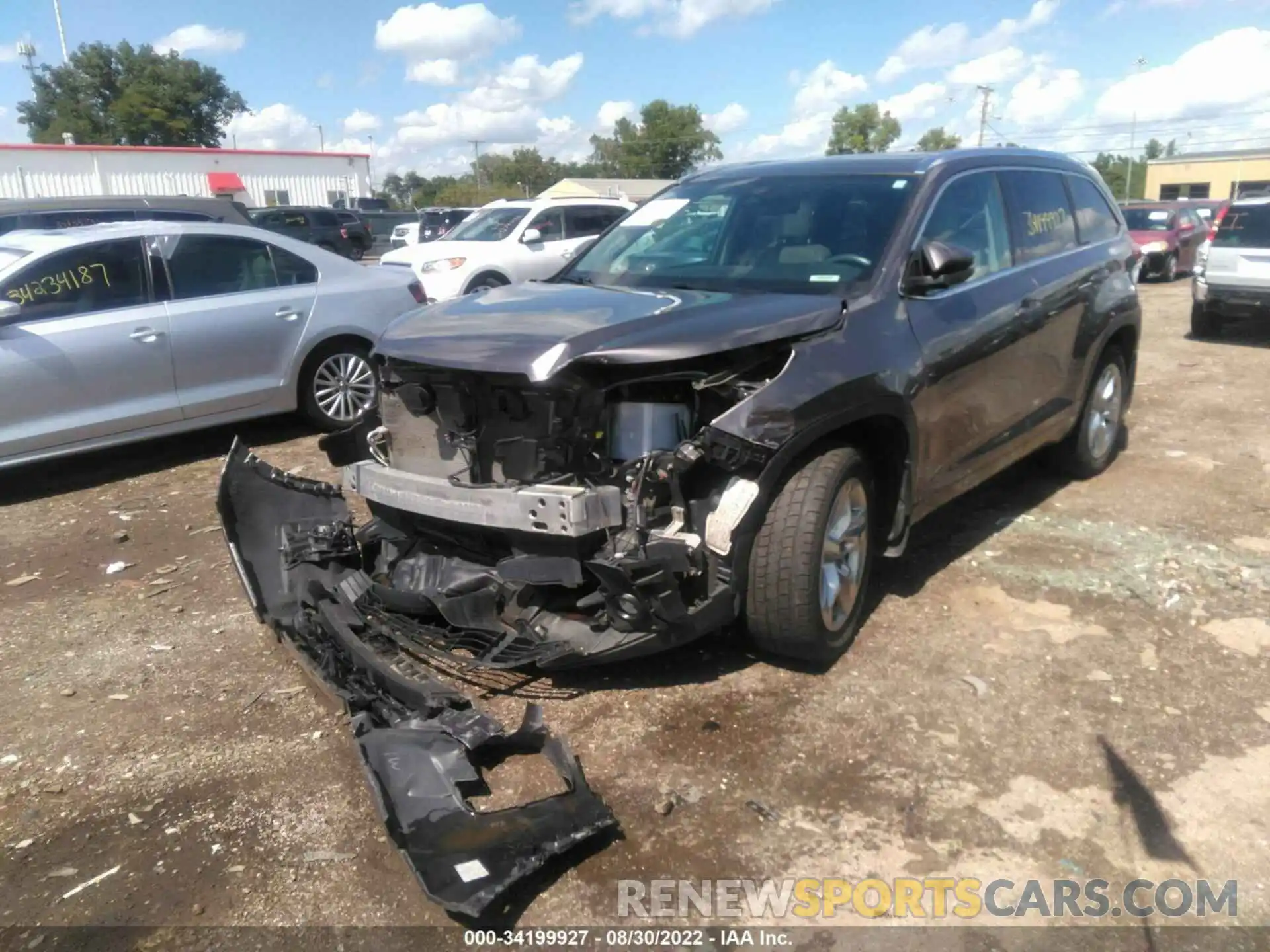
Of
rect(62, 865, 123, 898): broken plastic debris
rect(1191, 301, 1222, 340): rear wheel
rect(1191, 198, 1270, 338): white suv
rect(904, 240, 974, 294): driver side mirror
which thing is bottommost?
rect(62, 865, 123, 898): broken plastic debris

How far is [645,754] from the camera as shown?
323 centimetres

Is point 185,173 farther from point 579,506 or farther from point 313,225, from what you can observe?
point 579,506

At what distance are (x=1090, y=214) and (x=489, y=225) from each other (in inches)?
411

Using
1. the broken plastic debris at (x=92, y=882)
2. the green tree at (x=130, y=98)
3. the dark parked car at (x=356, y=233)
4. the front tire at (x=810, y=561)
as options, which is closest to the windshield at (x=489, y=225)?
the front tire at (x=810, y=561)

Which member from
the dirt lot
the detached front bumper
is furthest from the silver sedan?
the detached front bumper

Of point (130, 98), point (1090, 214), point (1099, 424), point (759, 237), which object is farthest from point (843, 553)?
point (130, 98)

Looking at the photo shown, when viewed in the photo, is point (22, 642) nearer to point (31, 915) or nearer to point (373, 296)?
point (31, 915)

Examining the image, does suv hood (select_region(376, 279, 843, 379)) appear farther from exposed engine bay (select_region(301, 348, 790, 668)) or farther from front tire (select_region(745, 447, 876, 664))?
front tire (select_region(745, 447, 876, 664))

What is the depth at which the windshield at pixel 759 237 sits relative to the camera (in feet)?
13.0

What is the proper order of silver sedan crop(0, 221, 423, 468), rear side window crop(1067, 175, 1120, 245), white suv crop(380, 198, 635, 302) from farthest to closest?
white suv crop(380, 198, 635, 302) < silver sedan crop(0, 221, 423, 468) < rear side window crop(1067, 175, 1120, 245)

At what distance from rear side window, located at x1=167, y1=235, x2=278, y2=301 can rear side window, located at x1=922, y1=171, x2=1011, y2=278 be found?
16.1 feet

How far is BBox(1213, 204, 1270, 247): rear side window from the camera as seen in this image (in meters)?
11.2

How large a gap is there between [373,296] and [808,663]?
201 inches

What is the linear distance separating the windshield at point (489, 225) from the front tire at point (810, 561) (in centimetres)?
1143
